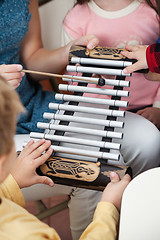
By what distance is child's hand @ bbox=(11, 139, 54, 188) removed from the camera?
34.9 inches

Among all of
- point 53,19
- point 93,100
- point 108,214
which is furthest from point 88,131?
point 53,19

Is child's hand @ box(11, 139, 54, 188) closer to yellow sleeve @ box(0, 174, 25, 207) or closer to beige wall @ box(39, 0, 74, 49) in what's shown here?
yellow sleeve @ box(0, 174, 25, 207)

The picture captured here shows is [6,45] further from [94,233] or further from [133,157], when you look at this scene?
[94,233]

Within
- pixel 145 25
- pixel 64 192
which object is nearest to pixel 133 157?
pixel 64 192

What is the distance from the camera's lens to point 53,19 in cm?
142

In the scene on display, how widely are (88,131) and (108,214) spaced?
0.21 m

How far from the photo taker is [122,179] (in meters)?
0.85

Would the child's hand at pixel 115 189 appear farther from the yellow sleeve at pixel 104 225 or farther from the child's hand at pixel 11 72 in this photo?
the child's hand at pixel 11 72

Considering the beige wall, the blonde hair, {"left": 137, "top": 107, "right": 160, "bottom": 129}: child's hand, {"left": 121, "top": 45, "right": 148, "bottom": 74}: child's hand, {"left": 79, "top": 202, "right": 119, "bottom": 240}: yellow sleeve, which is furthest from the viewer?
the beige wall

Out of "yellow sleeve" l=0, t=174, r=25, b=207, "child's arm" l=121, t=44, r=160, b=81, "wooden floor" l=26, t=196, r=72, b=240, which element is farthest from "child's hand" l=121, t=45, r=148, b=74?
"wooden floor" l=26, t=196, r=72, b=240

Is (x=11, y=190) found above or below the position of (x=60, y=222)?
above

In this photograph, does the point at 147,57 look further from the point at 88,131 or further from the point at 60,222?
the point at 60,222

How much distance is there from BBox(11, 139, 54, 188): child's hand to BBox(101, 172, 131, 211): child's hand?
0.14m

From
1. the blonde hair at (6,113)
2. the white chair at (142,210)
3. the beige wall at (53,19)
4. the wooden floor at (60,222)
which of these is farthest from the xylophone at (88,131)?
the wooden floor at (60,222)
